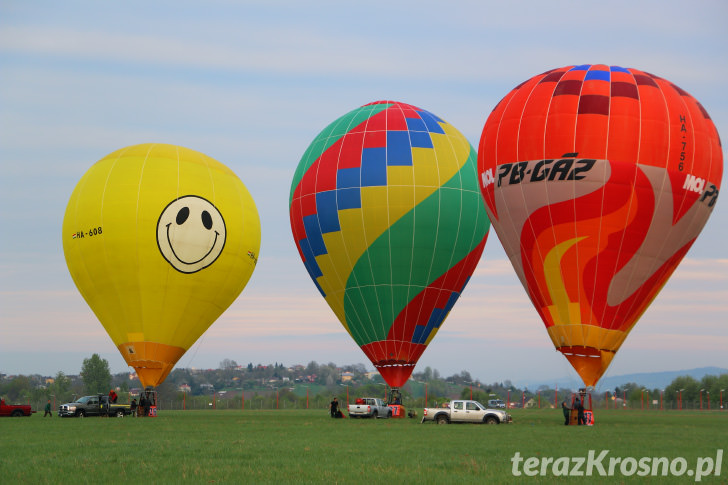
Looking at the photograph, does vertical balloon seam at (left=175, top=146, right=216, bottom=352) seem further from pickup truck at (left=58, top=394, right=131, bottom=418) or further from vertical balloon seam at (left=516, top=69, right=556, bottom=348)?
vertical balloon seam at (left=516, top=69, right=556, bottom=348)

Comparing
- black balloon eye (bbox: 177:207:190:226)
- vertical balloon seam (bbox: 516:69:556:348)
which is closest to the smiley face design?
black balloon eye (bbox: 177:207:190:226)

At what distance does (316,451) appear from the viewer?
20.6m

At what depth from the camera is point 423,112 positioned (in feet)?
145

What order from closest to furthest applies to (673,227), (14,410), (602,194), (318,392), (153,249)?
(602,194)
(673,227)
(153,249)
(14,410)
(318,392)

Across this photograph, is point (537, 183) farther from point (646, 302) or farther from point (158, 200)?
point (158, 200)

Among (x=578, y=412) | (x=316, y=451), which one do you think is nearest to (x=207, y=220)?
(x=578, y=412)

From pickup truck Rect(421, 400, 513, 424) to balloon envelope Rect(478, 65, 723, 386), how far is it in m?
3.63

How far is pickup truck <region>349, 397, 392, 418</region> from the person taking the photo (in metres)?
41.1

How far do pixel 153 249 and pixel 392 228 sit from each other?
10.9 meters

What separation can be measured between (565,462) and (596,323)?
1459 centimetres

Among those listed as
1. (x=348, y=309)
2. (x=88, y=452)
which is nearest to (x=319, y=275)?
(x=348, y=309)

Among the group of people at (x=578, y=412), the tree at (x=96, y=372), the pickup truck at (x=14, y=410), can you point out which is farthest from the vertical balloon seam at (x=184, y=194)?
the tree at (x=96, y=372)

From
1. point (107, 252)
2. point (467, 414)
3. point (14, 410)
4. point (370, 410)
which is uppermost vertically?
point (107, 252)

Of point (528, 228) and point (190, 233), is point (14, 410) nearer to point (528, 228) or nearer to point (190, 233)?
point (190, 233)
